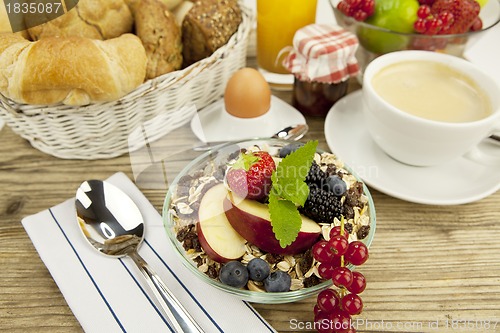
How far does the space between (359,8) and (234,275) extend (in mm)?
755

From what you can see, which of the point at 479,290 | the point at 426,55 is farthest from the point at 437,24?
the point at 479,290

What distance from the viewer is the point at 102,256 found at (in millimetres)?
758

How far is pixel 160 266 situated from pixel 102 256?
0.10 m

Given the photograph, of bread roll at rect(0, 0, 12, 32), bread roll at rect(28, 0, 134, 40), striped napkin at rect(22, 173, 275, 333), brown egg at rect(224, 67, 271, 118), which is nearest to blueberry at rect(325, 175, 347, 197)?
striped napkin at rect(22, 173, 275, 333)

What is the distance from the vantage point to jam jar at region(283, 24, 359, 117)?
3.35ft

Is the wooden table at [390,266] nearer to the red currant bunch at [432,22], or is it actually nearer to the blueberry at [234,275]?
the blueberry at [234,275]

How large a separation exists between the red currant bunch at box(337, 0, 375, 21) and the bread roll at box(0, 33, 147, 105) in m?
0.56

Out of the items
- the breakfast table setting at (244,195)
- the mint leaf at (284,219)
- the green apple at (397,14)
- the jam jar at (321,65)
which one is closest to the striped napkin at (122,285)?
the breakfast table setting at (244,195)

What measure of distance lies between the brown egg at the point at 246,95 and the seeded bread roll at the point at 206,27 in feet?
0.34

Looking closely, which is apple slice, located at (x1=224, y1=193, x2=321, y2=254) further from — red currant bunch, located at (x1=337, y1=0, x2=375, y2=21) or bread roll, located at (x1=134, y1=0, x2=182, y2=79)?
red currant bunch, located at (x1=337, y1=0, x2=375, y2=21)

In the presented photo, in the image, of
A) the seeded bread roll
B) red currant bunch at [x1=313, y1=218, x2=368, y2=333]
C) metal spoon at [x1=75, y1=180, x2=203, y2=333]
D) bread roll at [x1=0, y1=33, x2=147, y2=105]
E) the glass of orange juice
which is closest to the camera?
red currant bunch at [x1=313, y1=218, x2=368, y2=333]

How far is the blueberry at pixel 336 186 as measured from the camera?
0.73 m

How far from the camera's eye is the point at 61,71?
83 cm

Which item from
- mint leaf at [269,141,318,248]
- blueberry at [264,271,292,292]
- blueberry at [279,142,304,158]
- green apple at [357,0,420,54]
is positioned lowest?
blueberry at [264,271,292,292]
